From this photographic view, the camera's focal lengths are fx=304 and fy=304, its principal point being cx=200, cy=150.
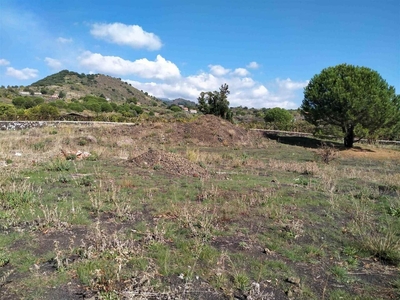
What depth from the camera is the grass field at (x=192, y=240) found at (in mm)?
3598

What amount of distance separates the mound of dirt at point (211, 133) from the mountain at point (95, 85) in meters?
60.3

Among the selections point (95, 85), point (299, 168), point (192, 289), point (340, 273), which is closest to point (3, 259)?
point (192, 289)

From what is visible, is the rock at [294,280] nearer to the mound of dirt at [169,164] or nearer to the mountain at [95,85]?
the mound of dirt at [169,164]

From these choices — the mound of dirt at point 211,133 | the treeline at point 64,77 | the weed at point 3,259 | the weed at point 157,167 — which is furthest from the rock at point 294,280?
the treeline at point 64,77

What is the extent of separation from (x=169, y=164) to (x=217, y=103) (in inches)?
989

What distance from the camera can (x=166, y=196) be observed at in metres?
7.38

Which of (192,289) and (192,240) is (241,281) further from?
(192,240)

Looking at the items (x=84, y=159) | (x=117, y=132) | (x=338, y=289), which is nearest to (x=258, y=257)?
(x=338, y=289)

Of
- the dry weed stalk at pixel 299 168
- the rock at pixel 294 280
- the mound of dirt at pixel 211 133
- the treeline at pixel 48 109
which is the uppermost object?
the treeline at pixel 48 109

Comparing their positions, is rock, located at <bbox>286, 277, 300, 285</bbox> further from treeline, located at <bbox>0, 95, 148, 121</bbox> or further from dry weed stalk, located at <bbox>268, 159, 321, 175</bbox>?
treeline, located at <bbox>0, 95, 148, 121</bbox>

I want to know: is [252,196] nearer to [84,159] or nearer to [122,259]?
[122,259]

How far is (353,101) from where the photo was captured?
1000 inches

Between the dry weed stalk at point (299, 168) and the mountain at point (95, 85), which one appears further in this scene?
the mountain at point (95, 85)

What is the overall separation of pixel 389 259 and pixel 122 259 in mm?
3928
